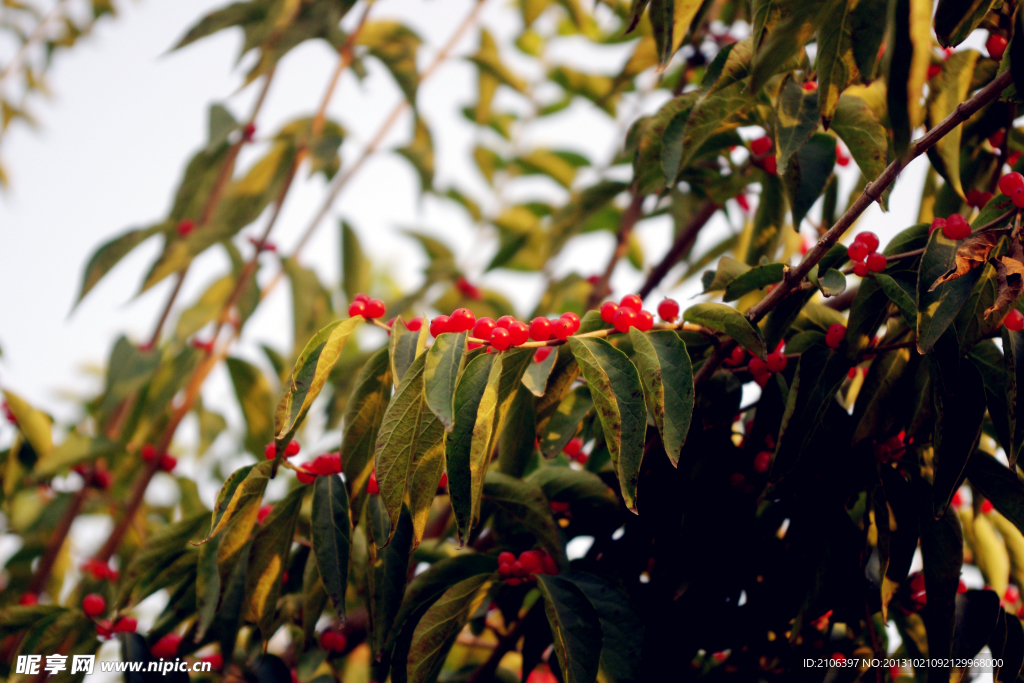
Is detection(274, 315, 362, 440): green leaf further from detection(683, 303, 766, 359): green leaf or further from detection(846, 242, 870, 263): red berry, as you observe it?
detection(846, 242, 870, 263): red berry

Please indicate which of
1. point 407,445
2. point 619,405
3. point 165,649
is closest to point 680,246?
point 619,405

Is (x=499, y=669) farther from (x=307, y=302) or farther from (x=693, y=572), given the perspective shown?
(x=307, y=302)

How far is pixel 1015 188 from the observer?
877 mm

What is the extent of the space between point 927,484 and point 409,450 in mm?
806

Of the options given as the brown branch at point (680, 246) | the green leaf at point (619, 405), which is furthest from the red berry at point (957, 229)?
the brown branch at point (680, 246)

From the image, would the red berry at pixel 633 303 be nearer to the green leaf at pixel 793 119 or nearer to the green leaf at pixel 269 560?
the green leaf at pixel 793 119

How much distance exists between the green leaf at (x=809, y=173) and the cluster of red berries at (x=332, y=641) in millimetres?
1167

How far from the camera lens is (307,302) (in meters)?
2.09

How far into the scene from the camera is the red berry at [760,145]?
55.2 inches

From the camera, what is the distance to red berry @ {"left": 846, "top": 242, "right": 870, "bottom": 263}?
3.28ft

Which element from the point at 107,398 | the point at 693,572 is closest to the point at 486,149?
the point at 107,398

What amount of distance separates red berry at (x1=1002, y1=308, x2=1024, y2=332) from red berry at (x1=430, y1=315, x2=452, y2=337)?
2.39 feet

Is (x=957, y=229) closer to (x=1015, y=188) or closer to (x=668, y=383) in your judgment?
(x=1015, y=188)

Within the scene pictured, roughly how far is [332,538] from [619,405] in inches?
19.2
